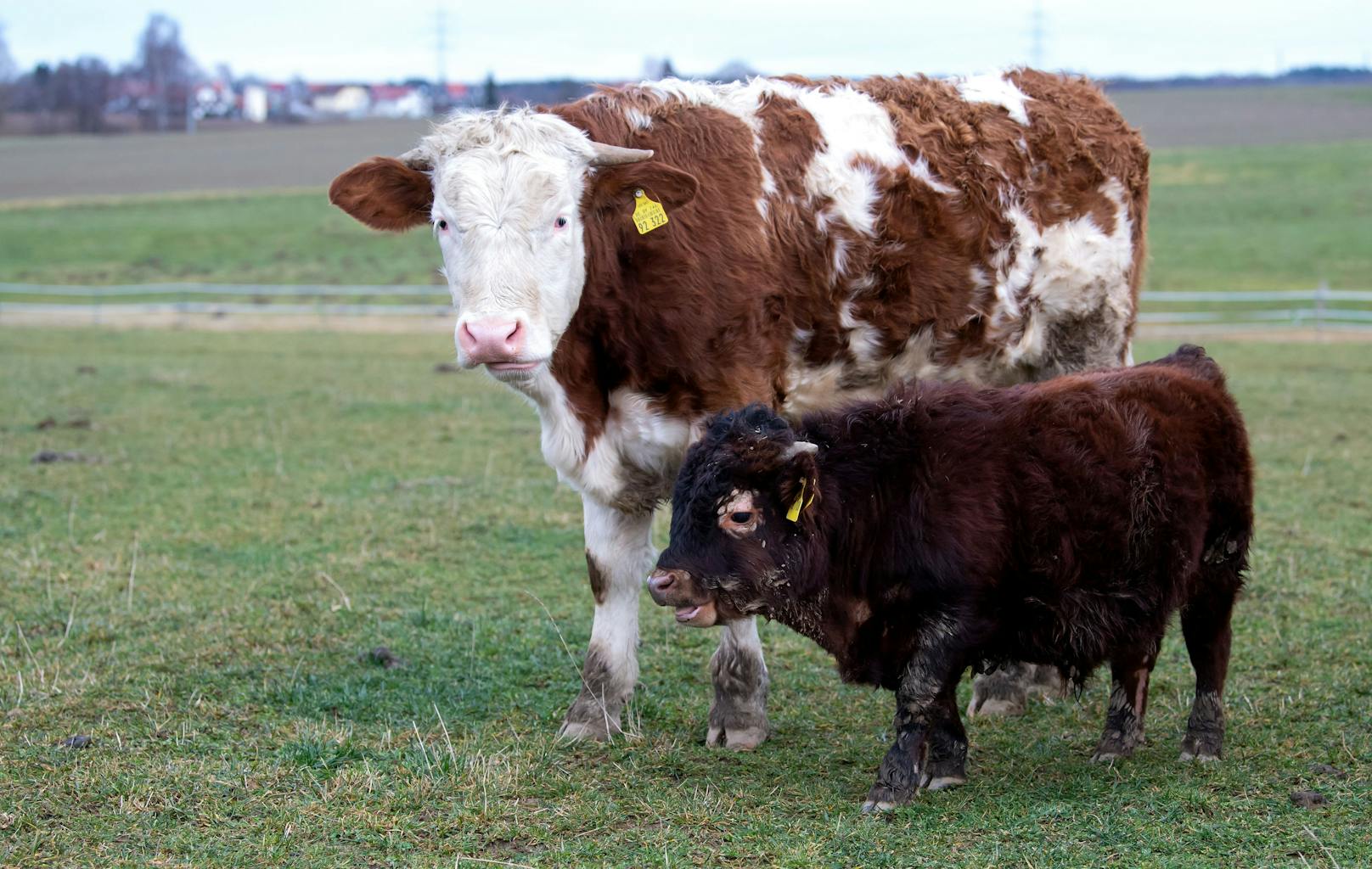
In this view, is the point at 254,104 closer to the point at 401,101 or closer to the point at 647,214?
the point at 401,101

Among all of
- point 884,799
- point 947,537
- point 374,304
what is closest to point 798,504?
point 947,537

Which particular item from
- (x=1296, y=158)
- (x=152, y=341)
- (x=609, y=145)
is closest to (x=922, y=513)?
(x=609, y=145)

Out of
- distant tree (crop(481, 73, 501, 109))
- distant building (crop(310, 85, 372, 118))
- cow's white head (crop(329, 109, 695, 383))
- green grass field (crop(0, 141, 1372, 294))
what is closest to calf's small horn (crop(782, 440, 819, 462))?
cow's white head (crop(329, 109, 695, 383))

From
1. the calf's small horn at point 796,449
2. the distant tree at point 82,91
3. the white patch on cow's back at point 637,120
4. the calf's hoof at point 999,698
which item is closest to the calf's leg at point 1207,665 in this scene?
the calf's hoof at point 999,698

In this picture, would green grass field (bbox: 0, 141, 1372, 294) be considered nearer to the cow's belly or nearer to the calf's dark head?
the cow's belly

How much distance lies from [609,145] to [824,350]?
1.26 meters

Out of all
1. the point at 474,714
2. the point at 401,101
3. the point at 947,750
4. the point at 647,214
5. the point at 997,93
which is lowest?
the point at 474,714

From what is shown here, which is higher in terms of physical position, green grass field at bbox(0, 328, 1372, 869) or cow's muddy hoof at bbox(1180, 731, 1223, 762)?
cow's muddy hoof at bbox(1180, 731, 1223, 762)

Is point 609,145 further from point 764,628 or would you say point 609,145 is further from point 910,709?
point 764,628

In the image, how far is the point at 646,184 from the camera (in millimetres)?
5484

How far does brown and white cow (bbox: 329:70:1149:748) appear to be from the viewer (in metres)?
5.40

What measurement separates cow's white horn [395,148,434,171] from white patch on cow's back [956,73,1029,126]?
8.87 feet

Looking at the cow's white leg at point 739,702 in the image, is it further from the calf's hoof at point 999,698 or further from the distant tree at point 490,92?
the distant tree at point 490,92

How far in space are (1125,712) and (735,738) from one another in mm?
1511
